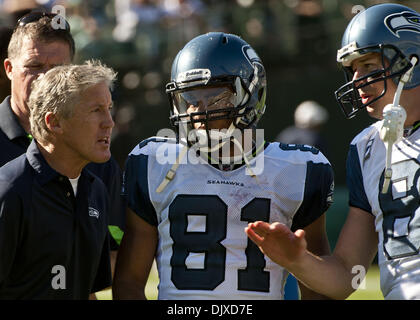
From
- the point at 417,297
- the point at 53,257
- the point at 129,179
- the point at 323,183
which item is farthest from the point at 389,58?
the point at 53,257

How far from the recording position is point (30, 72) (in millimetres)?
3752

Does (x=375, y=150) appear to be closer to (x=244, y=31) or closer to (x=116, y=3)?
(x=244, y=31)

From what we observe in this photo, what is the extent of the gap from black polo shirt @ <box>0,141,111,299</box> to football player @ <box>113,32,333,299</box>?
0.71 ft

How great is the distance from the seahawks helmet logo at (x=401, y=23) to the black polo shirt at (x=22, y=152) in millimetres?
1470

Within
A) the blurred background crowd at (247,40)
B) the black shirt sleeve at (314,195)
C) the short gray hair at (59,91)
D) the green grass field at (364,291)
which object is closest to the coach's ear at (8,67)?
the short gray hair at (59,91)

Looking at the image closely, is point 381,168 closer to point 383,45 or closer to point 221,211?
point 383,45

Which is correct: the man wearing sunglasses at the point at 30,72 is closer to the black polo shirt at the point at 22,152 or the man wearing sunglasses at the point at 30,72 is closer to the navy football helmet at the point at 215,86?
the black polo shirt at the point at 22,152

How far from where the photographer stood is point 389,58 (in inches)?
129

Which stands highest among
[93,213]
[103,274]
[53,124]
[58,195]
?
[53,124]

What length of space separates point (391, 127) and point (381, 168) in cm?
24

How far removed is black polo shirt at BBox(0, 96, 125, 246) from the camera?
12.0ft

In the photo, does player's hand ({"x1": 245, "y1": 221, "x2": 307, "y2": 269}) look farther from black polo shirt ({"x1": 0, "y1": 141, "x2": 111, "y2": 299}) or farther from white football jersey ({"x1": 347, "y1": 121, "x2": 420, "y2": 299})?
black polo shirt ({"x1": 0, "y1": 141, "x2": 111, "y2": 299})

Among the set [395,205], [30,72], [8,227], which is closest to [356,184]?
[395,205]

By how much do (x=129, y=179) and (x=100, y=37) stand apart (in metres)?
9.28
